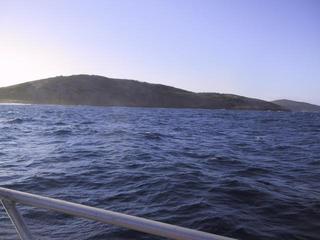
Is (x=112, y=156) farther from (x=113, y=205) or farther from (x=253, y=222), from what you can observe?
(x=253, y=222)

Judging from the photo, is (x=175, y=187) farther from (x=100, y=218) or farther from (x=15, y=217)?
(x=100, y=218)

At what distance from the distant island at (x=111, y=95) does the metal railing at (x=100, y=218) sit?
439 ft

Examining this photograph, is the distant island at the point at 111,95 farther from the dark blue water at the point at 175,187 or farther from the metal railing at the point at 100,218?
the metal railing at the point at 100,218

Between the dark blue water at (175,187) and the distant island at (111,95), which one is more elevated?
the distant island at (111,95)

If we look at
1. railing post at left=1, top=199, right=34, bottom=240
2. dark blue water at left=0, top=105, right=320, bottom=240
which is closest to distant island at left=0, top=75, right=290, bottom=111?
dark blue water at left=0, top=105, right=320, bottom=240

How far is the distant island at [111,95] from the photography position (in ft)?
453

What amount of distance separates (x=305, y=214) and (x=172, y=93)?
497 ft

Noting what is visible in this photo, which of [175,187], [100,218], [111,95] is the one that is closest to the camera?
[100,218]

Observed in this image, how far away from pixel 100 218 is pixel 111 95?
144 m

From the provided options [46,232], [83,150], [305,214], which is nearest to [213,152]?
[83,150]

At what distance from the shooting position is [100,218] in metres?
2.07

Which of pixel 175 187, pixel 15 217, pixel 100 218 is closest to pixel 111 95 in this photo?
pixel 175 187

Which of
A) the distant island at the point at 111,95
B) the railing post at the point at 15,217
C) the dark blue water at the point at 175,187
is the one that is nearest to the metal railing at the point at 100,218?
the railing post at the point at 15,217

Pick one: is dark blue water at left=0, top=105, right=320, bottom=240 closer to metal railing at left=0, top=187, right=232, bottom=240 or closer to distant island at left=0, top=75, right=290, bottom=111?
metal railing at left=0, top=187, right=232, bottom=240
